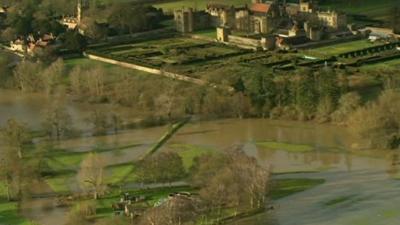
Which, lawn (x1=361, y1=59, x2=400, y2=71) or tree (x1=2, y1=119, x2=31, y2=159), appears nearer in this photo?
tree (x1=2, y1=119, x2=31, y2=159)

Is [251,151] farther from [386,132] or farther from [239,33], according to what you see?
[239,33]

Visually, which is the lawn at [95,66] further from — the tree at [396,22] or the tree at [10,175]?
the tree at [396,22]

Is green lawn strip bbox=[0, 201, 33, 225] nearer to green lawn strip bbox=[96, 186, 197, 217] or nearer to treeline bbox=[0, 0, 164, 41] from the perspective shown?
green lawn strip bbox=[96, 186, 197, 217]

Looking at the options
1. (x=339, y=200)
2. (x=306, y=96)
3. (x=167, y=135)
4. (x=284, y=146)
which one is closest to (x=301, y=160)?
(x=284, y=146)

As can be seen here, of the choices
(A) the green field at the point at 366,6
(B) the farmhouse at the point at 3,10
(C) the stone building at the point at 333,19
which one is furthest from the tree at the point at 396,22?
(B) the farmhouse at the point at 3,10

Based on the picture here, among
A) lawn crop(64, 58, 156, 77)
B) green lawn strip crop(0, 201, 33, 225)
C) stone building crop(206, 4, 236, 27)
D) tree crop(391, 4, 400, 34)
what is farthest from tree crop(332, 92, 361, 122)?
stone building crop(206, 4, 236, 27)

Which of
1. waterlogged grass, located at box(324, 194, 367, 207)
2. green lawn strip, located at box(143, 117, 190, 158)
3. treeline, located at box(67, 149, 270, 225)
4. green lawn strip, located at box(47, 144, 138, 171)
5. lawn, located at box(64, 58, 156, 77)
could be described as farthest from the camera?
lawn, located at box(64, 58, 156, 77)

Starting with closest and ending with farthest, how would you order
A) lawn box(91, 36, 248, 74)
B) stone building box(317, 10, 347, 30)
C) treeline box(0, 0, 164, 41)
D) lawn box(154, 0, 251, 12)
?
lawn box(91, 36, 248, 74) → treeline box(0, 0, 164, 41) → stone building box(317, 10, 347, 30) → lawn box(154, 0, 251, 12)
